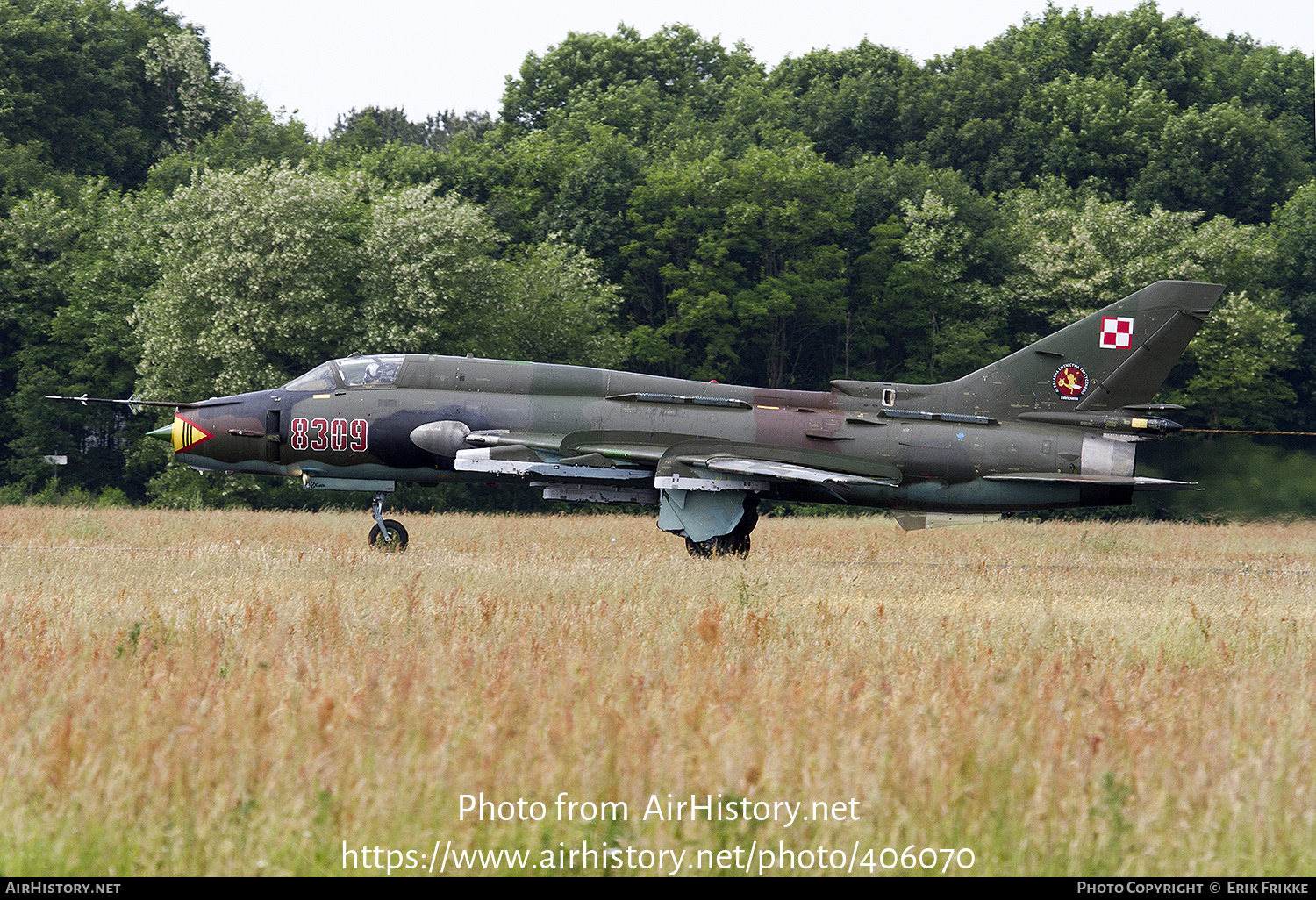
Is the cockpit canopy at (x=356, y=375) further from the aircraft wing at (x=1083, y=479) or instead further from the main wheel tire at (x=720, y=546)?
the aircraft wing at (x=1083, y=479)

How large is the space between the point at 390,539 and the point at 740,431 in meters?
5.78

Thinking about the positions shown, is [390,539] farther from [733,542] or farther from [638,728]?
[638,728]

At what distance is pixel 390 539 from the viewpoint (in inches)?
750

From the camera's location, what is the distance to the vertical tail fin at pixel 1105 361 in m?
18.5

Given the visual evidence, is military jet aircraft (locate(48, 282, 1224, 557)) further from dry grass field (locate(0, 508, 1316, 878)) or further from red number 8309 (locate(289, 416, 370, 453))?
dry grass field (locate(0, 508, 1316, 878))

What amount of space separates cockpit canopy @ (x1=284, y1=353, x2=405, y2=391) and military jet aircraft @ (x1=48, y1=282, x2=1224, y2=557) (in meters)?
0.02

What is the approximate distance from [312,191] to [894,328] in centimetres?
2702

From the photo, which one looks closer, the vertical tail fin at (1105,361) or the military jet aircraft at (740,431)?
the military jet aircraft at (740,431)

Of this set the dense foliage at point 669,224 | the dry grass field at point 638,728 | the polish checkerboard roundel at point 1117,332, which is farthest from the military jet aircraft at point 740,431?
the dense foliage at point 669,224

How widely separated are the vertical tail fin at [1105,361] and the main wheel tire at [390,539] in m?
8.99

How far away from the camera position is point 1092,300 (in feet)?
171

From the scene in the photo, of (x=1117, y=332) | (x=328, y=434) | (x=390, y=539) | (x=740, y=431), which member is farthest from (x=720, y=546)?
(x=1117, y=332)

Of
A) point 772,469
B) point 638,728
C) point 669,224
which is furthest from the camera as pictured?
point 669,224
